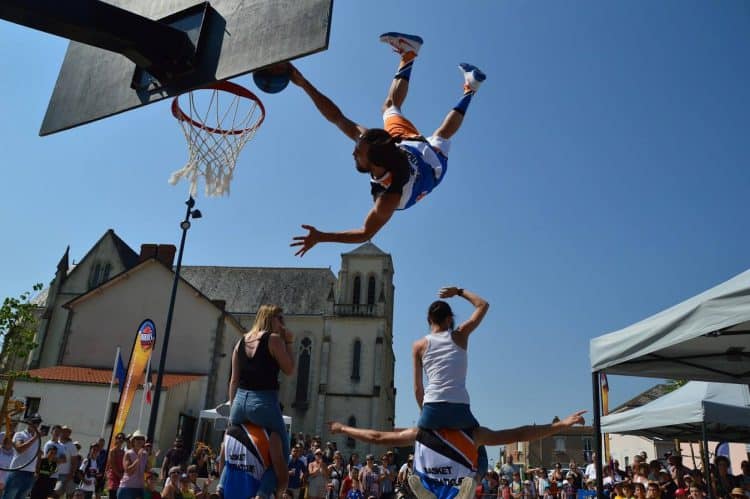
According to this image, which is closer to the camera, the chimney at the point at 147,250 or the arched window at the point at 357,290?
the chimney at the point at 147,250

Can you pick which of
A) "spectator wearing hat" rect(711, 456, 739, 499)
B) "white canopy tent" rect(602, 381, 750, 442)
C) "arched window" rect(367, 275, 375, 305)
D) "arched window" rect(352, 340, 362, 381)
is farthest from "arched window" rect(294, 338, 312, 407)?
"spectator wearing hat" rect(711, 456, 739, 499)

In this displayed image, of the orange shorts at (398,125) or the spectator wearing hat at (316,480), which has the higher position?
the orange shorts at (398,125)

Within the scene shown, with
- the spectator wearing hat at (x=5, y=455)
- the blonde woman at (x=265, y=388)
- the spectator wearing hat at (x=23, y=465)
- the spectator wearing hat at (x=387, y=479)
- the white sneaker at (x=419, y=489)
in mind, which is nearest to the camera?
the white sneaker at (x=419, y=489)

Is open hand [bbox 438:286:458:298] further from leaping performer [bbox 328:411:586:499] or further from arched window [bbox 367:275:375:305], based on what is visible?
arched window [bbox 367:275:375:305]

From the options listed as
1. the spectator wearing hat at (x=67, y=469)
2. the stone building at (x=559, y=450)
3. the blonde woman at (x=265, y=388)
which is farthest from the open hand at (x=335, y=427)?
the stone building at (x=559, y=450)

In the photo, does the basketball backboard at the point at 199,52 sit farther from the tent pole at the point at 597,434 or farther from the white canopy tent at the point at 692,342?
the tent pole at the point at 597,434

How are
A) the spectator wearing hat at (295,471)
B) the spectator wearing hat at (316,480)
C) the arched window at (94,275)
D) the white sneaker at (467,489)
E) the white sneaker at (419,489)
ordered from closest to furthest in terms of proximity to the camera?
the white sneaker at (467,489), the white sneaker at (419,489), the spectator wearing hat at (295,471), the spectator wearing hat at (316,480), the arched window at (94,275)

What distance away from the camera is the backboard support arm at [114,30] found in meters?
3.77

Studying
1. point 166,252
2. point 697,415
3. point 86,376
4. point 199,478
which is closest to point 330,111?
point 697,415

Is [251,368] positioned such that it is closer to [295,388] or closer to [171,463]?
[171,463]

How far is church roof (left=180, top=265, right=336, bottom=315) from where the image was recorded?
49531 mm

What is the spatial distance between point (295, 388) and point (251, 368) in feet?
141

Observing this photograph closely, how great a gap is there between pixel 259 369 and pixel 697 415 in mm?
7665

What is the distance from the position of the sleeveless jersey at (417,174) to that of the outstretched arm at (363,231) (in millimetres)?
124
